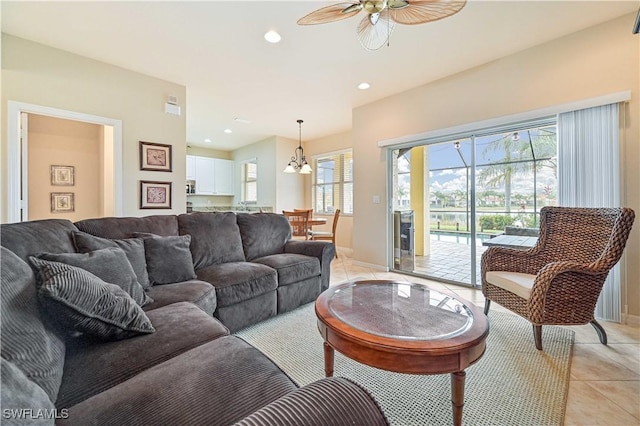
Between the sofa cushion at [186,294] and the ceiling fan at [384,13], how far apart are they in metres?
2.00

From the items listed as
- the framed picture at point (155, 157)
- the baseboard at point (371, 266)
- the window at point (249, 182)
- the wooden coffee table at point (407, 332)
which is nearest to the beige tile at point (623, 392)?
the wooden coffee table at point (407, 332)

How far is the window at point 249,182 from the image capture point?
289 inches

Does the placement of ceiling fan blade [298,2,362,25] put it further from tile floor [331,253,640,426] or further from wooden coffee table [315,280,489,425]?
tile floor [331,253,640,426]

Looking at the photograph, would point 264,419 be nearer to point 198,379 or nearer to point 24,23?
point 198,379

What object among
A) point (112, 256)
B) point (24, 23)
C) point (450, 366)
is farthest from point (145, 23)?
point (450, 366)

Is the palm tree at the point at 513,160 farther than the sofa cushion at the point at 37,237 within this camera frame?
Yes

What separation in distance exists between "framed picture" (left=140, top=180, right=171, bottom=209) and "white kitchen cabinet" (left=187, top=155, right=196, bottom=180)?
3430 mm

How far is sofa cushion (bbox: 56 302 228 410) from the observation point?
0.92 meters

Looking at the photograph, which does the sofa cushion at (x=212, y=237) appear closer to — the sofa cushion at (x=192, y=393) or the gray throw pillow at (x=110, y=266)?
the gray throw pillow at (x=110, y=266)

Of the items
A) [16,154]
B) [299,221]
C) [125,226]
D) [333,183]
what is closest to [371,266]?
[299,221]

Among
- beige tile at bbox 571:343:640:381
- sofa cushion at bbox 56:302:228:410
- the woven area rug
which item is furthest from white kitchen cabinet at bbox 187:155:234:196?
beige tile at bbox 571:343:640:381

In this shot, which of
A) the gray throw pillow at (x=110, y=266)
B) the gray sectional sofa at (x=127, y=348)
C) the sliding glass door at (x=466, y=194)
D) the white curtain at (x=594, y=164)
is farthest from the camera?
the sliding glass door at (x=466, y=194)

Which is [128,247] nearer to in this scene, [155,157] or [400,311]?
[400,311]

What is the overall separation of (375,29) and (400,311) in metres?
2.01
